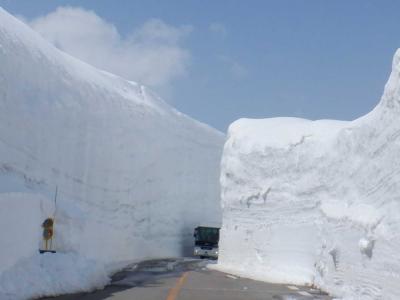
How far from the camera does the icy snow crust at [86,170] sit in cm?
1280

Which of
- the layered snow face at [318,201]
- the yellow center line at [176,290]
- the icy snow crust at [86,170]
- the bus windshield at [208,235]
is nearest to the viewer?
the layered snow face at [318,201]

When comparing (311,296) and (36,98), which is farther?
(36,98)

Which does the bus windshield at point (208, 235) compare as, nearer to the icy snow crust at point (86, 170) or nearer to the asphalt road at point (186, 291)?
the icy snow crust at point (86, 170)

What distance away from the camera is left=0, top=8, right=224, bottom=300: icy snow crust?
12797mm

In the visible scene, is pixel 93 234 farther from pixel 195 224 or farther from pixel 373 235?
pixel 195 224

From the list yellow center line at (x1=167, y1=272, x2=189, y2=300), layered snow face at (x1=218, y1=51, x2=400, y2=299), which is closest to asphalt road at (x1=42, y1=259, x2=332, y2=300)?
yellow center line at (x1=167, y1=272, x2=189, y2=300)

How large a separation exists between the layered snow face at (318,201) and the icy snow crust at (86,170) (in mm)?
6073

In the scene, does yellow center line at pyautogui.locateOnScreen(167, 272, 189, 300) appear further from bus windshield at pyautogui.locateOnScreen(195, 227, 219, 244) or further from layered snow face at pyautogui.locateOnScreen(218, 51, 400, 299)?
bus windshield at pyautogui.locateOnScreen(195, 227, 219, 244)

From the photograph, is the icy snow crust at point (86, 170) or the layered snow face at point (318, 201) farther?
the icy snow crust at point (86, 170)

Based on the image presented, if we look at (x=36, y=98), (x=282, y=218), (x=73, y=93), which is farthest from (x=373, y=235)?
(x=73, y=93)

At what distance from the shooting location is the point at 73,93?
29.2 m

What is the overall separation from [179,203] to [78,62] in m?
12.2

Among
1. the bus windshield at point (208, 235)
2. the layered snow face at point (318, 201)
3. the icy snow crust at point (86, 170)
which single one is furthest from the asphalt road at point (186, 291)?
the bus windshield at point (208, 235)

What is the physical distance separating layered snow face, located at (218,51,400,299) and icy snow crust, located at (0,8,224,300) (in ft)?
19.9
